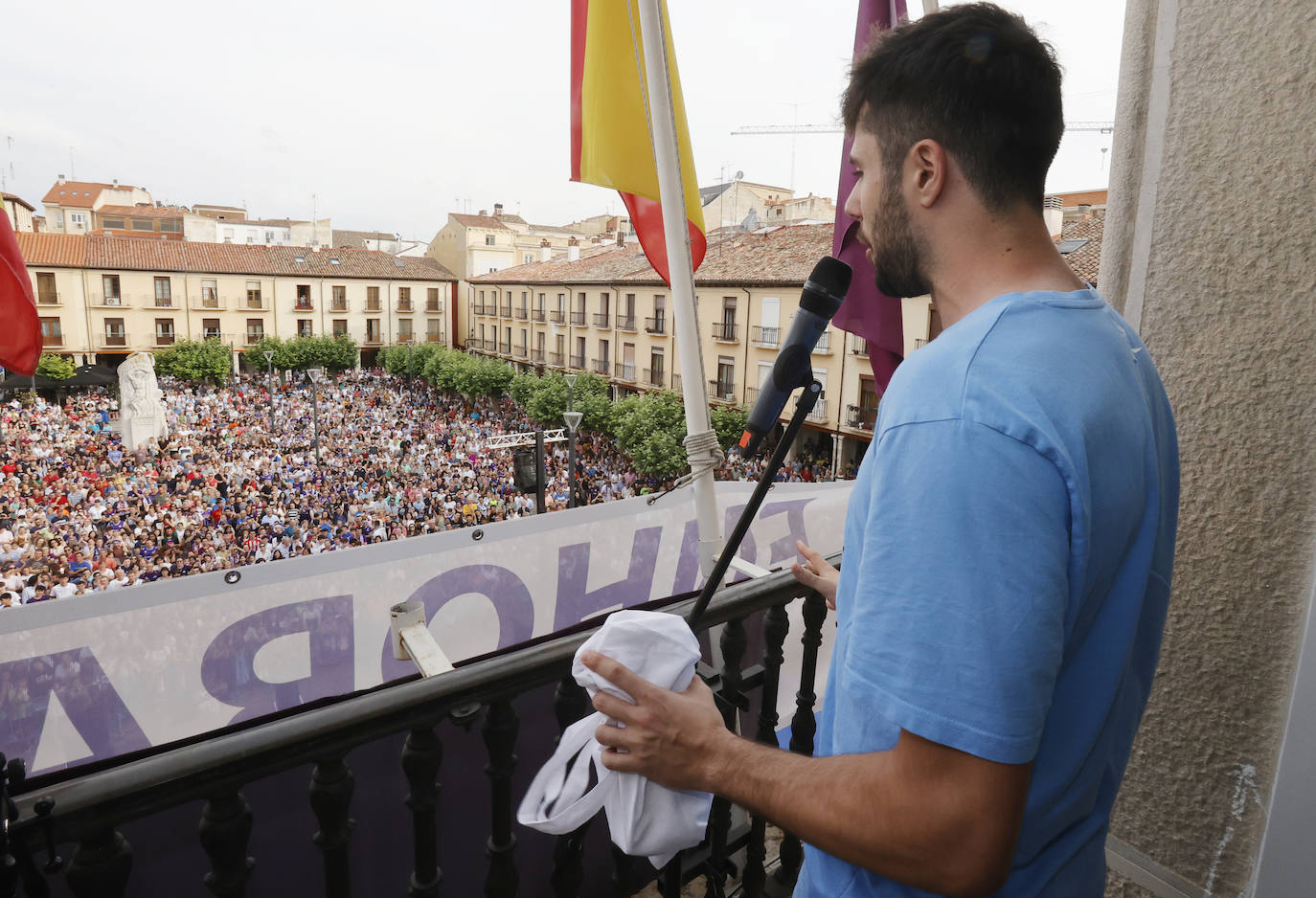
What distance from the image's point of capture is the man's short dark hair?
2.69ft

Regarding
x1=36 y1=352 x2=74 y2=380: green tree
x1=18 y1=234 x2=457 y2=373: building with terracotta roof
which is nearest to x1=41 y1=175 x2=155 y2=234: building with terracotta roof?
x1=18 y1=234 x2=457 y2=373: building with terracotta roof

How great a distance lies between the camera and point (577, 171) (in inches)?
161

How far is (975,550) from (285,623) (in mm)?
3817

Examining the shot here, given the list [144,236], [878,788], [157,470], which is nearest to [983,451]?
[878,788]

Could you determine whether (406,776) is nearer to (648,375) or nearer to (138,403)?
(138,403)

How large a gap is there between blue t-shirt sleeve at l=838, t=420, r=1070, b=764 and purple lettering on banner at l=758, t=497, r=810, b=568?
510cm

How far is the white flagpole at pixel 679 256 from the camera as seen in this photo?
343 centimetres

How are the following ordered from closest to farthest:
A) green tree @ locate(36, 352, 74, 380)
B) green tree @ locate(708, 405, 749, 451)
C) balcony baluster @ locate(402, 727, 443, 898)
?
balcony baluster @ locate(402, 727, 443, 898) < green tree @ locate(708, 405, 749, 451) < green tree @ locate(36, 352, 74, 380)

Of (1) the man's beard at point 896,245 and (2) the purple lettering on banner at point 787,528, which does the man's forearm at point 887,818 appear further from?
(2) the purple lettering on banner at point 787,528

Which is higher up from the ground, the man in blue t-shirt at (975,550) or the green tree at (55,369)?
the man in blue t-shirt at (975,550)

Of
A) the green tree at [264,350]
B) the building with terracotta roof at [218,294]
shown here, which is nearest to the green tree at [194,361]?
the green tree at [264,350]

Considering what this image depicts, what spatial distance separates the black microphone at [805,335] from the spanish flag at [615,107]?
8.19ft

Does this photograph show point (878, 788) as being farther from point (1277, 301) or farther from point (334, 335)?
point (334, 335)

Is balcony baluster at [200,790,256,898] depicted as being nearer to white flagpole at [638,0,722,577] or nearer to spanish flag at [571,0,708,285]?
white flagpole at [638,0,722,577]
